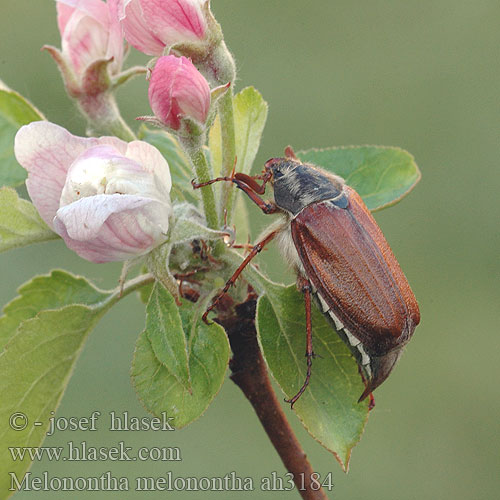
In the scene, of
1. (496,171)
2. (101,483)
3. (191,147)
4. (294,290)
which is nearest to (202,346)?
(294,290)

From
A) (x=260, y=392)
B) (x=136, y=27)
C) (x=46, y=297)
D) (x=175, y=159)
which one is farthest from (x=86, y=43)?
(x=260, y=392)

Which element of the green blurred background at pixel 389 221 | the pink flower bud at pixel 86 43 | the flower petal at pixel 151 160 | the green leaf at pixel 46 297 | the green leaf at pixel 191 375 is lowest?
the green blurred background at pixel 389 221

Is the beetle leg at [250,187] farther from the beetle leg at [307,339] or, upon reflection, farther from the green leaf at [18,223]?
the green leaf at [18,223]

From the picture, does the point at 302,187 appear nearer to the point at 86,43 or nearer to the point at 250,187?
the point at 250,187

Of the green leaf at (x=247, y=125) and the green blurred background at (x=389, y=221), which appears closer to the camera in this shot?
the green leaf at (x=247, y=125)

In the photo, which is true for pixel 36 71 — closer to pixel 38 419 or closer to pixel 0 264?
pixel 0 264

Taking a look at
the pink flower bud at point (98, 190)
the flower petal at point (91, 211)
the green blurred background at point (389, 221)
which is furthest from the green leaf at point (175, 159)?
the green blurred background at point (389, 221)
